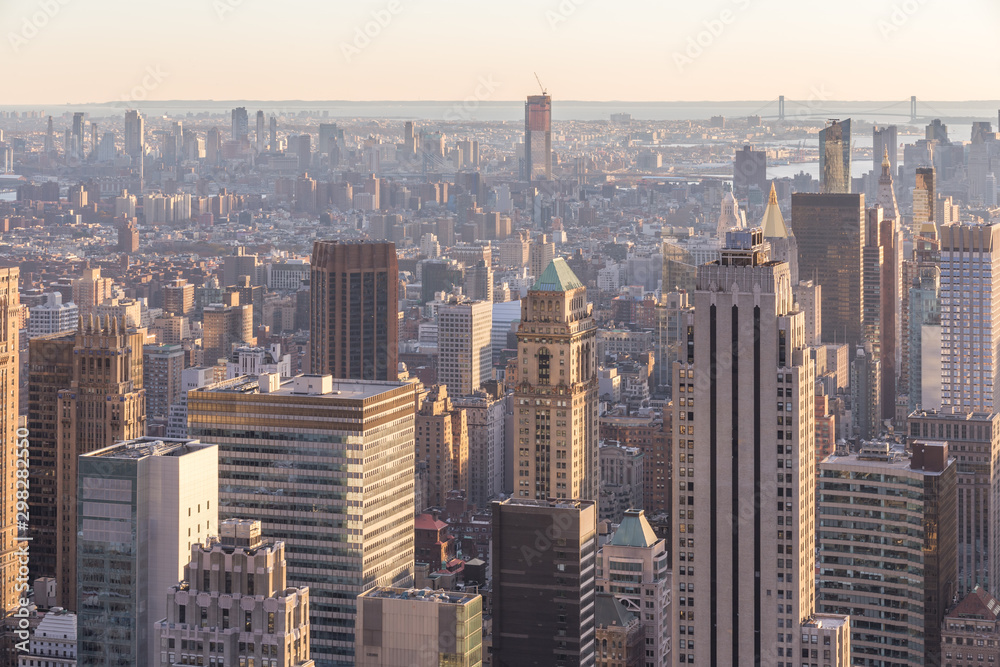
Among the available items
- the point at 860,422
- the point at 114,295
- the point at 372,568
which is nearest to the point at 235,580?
the point at 372,568

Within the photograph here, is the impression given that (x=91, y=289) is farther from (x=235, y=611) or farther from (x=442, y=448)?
(x=235, y=611)

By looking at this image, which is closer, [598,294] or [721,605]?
[721,605]

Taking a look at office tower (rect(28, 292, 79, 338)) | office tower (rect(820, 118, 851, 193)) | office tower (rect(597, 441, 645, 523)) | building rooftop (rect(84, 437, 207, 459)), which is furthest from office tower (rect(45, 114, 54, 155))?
building rooftop (rect(84, 437, 207, 459))

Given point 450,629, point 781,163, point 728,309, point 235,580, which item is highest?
point 781,163

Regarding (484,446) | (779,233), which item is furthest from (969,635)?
(779,233)

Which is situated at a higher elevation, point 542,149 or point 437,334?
point 542,149

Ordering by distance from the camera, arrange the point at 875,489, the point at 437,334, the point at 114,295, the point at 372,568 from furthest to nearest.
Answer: the point at 114,295, the point at 437,334, the point at 875,489, the point at 372,568

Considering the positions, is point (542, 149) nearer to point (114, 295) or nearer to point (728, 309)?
point (114, 295)

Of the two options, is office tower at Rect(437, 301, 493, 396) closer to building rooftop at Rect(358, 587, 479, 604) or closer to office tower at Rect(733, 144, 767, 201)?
office tower at Rect(733, 144, 767, 201)
